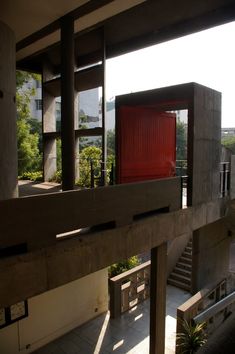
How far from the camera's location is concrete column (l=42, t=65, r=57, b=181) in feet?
50.4

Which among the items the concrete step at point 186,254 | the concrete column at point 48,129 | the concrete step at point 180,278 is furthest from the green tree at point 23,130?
the concrete step at point 180,278

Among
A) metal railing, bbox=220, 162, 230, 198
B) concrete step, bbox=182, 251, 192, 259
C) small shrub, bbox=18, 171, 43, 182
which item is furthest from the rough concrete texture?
small shrub, bbox=18, 171, 43, 182

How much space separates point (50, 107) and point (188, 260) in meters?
10.5

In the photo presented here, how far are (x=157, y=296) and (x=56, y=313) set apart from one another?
12.6 feet

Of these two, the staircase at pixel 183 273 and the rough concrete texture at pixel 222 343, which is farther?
the staircase at pixel 183 273

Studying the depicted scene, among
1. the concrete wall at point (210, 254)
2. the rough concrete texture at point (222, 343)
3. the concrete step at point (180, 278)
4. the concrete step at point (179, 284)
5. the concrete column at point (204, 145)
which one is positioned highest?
the concrete column at point (204, 145)

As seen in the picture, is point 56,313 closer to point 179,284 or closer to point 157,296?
point 157,296

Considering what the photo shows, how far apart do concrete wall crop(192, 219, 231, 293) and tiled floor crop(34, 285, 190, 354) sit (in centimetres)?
163

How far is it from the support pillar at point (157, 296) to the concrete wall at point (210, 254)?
10.1 ft

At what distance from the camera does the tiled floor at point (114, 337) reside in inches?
333

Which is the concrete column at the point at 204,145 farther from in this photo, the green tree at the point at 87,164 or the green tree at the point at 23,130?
the green tree at the point at 23,130

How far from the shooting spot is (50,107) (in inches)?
625

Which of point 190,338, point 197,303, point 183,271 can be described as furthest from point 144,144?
point 183,271

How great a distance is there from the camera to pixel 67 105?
33.0ft
